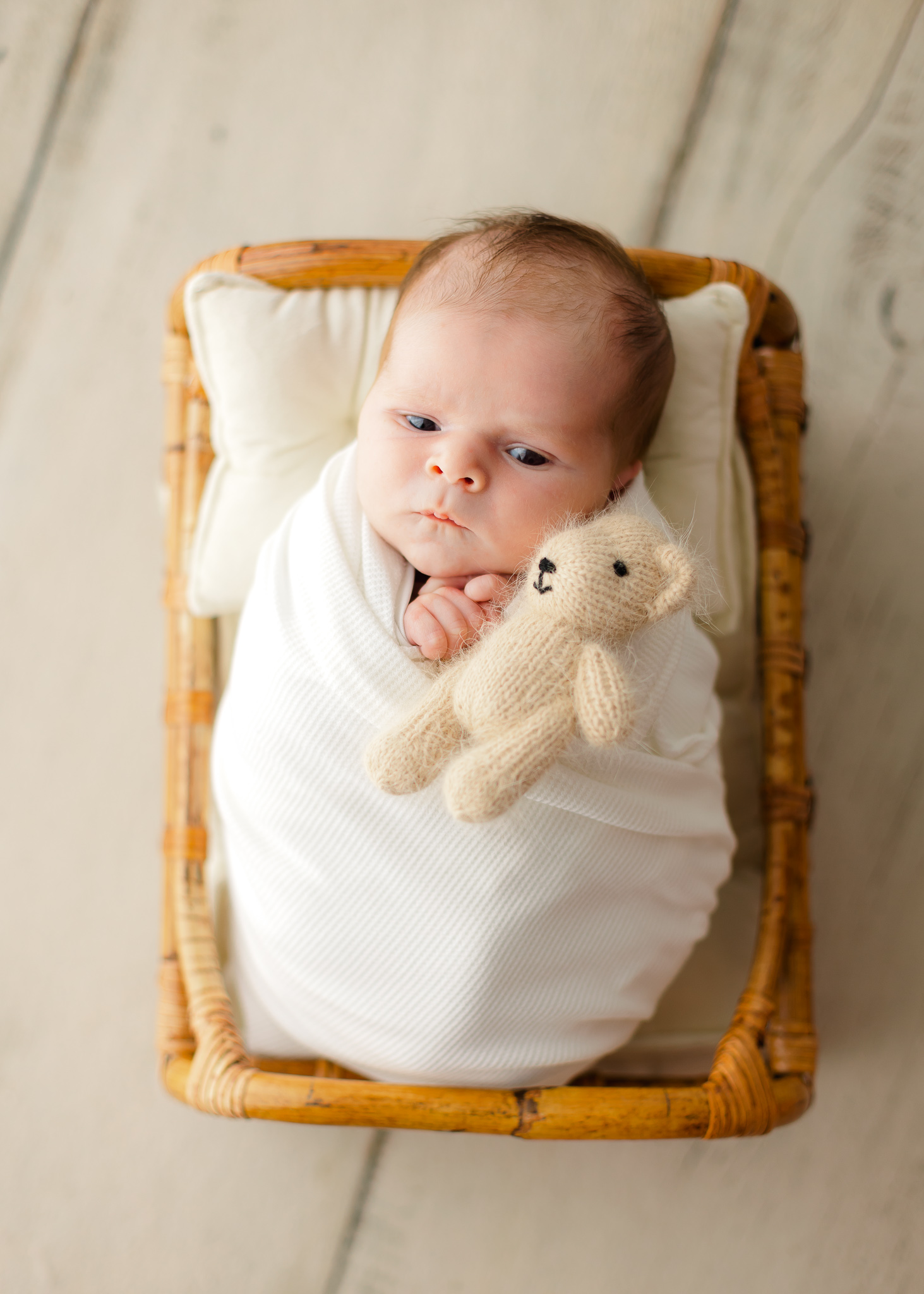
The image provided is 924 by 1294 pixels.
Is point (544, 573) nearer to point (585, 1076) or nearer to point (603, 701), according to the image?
point (603, 701)

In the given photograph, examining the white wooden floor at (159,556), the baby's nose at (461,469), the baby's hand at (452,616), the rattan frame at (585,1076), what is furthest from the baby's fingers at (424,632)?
the white wooden floor at (159,556)

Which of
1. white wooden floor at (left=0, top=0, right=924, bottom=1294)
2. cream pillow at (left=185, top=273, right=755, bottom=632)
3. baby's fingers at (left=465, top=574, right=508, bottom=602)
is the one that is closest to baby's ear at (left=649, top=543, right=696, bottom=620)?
baby's fingers at (left=465, top=574, right=508, bottom=602)

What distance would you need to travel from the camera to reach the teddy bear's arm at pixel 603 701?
0.62 metres

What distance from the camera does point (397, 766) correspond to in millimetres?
677

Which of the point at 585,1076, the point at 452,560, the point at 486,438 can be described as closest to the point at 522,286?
the point at 486,438

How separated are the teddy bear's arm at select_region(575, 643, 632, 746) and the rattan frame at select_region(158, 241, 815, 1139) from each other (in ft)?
1.61

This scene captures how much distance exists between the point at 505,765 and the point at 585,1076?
68 centimetres

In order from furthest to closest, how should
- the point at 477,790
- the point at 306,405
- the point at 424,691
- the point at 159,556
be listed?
the point at 159,556, the point at 306,405, the point at 424,691, the point at 477,790

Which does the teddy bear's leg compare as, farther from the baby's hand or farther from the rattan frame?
the rattan frame

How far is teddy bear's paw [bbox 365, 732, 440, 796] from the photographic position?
677mm

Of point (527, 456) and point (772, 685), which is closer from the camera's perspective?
point (527, 456)

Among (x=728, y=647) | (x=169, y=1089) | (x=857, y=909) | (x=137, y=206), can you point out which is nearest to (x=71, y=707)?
(x=169, y=1089)

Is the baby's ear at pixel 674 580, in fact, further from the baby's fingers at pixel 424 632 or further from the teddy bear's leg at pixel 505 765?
the baby's fingers at pixel 424 632

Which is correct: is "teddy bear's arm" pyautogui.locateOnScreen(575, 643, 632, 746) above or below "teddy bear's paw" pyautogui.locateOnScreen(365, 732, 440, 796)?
above
